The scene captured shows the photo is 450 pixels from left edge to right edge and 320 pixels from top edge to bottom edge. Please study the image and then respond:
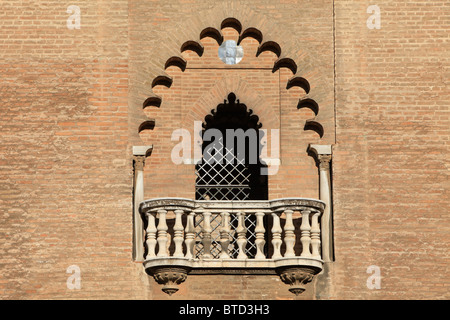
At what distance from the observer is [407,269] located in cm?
1986

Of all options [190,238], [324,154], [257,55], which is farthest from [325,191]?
[257,55]

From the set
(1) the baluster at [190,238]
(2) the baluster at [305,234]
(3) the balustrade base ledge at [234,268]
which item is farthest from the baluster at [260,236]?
(1) the baluster at [190,238]

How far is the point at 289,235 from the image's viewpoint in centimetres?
1981

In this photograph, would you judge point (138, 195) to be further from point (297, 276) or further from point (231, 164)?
point (297, 276)

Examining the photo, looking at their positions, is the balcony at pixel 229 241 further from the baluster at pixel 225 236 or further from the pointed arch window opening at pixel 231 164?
the pointed arch window opening at pixel 231 164

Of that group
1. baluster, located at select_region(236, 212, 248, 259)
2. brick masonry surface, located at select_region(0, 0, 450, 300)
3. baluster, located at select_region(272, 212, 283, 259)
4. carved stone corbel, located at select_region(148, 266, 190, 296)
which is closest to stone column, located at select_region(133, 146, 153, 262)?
brick masonry surface, located at select_region(0, 0, 450, 300)

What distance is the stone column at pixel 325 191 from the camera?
66.1 ft

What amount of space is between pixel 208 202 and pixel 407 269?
2.69 m

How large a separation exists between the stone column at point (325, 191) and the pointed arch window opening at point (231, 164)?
0.89m

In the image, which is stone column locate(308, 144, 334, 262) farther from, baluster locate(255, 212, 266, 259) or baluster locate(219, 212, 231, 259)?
baluster locate(219, 212, 231, 259)
